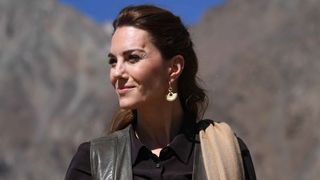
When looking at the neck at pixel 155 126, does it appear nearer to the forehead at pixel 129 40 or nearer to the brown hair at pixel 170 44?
the brown hair at pixel 170 44

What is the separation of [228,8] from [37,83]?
23.6m

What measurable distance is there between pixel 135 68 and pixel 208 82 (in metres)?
26.0

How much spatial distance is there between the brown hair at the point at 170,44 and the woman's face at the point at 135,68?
30 millimetres

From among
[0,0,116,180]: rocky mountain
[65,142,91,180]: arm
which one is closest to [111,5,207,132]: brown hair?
[65,142,91,180]: arm

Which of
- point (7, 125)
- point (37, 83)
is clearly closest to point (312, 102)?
point (7, 125)

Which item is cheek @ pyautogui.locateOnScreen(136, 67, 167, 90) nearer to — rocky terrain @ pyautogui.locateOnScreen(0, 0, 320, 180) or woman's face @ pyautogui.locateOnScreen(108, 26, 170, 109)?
woman's face @ pyautogui.locateOnScreen(108, 26, 170, 109)

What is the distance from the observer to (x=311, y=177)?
41594 mm

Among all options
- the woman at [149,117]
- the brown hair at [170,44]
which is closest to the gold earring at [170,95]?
the woman at [149,117]

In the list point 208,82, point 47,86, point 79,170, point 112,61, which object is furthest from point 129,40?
point 47,86

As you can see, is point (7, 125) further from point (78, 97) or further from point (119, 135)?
point (119, 135)

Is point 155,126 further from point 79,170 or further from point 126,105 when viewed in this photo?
point 79,170

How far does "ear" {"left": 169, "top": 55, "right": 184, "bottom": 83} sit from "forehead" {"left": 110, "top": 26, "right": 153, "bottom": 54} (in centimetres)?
10

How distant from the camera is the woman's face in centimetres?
254

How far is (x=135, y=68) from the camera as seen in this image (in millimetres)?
2539
